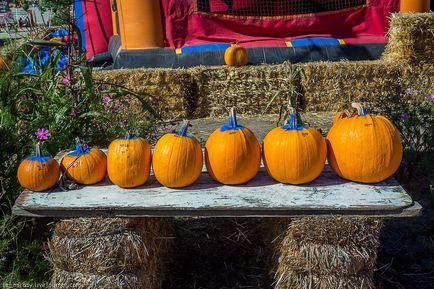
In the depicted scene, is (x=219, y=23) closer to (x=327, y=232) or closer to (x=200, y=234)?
(x=200, y=234)

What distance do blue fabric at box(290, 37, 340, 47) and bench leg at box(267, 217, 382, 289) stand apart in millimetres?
5197

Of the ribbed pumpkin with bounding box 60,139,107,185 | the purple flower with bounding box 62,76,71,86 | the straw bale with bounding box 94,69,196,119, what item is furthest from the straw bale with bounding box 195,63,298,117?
the ribbed pumpkin with bounding box 60,139,107,185

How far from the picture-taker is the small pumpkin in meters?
6.86

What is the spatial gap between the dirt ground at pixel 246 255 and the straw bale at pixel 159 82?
3.34m

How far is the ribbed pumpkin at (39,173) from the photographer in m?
2.44

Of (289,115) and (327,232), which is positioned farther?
(289,115)

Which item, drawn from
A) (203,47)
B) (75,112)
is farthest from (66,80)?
(203,47)

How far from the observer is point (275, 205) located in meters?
2.25

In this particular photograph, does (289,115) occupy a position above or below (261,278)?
above

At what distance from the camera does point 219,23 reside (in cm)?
735

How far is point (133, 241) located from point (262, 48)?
522cm

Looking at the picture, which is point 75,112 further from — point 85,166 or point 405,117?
point 405,117

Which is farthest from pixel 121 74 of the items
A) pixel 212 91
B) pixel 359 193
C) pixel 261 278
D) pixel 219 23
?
pixel 359 193

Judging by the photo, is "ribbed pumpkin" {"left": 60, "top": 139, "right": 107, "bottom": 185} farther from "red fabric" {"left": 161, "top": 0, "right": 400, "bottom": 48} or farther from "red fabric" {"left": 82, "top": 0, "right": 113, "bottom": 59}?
"red fabric" {"left": 82, "top": 0, "right": 113, "bottom": 59}
